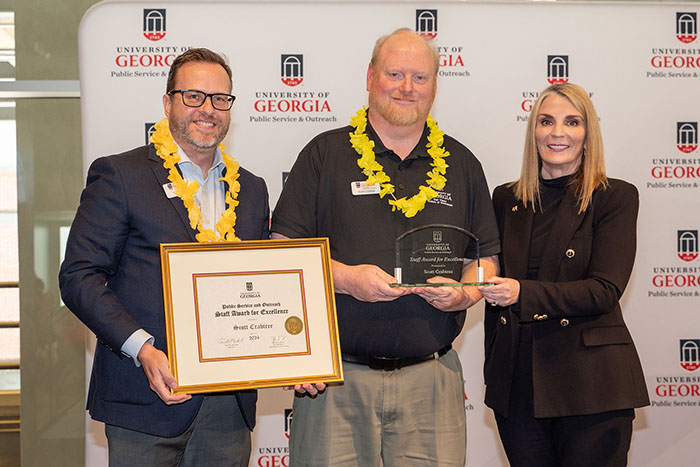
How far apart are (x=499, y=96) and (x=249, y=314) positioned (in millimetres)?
2344

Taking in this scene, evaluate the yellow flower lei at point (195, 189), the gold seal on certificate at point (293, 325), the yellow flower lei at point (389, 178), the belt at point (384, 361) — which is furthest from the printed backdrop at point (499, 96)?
the gold seal on certificate at point (293, 325)

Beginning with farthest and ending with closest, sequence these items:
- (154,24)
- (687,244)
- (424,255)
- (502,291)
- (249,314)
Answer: (687,244) < (154,24) < (502,291) < (424,255) < (249,314)

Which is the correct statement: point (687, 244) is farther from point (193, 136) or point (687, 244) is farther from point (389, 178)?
point (193, 136)

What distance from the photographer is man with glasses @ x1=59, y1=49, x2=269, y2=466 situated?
7.28ft

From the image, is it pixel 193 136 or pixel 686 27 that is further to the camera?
pixel 686 27

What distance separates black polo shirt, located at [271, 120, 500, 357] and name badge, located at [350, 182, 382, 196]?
0.5 inches

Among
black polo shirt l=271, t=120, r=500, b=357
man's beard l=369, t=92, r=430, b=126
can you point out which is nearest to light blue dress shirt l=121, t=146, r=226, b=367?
black polo shirt l=271, t=120, r=500, b=357

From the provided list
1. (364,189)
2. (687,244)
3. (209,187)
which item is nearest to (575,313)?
(364,189)

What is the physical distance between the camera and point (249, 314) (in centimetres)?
227

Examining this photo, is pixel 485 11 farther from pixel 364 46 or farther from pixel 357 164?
pixel 357 164

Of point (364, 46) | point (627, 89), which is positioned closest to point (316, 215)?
point (364, 46)

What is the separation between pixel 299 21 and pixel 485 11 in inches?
42.5

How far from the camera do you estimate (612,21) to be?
13.0ft

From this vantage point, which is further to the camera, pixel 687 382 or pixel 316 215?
pixel 687 382
